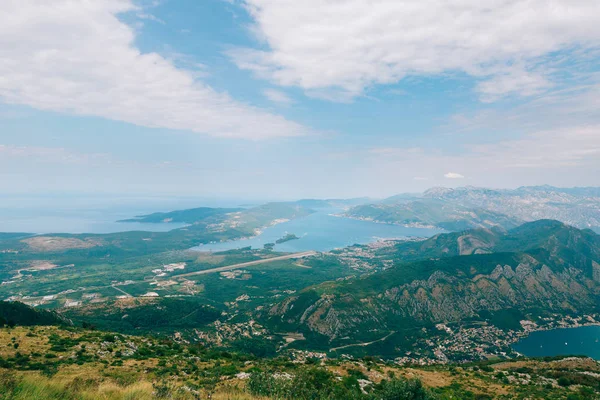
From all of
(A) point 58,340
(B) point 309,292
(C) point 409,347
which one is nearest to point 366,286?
(B) point 309,292

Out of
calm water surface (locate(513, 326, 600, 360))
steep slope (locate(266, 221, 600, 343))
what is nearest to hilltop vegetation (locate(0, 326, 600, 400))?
steep slope (locate(266, 221, 600, 343))

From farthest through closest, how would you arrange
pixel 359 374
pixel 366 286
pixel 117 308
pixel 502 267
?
pixel 502 267
pixel 366 286
pixel 117 308
pixel 359 374

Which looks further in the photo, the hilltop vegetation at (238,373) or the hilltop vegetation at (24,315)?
the hilltop vegetation at (24,315)

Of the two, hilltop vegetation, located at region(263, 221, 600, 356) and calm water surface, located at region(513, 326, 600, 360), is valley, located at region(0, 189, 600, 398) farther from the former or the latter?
calm water surface, located at region(513, 326, 600, 360)

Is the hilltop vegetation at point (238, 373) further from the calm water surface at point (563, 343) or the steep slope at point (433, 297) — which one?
the calm water surface at point (563, 343)

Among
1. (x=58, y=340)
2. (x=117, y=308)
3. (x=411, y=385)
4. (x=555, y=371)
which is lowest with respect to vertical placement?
(x=117, y=308)

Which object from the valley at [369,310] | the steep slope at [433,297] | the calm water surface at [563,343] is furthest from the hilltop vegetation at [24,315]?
→ the calm water surface at [563,343]

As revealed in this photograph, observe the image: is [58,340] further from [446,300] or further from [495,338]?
[446,300]
